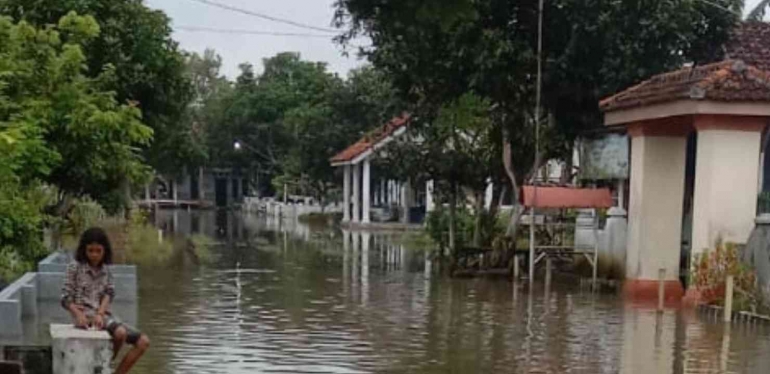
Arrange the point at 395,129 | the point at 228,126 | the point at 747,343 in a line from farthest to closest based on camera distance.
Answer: the point at 228,126 → the point at 395,129 → the point at 747,343

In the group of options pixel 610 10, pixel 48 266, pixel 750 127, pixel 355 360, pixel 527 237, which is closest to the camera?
pixel 355 360

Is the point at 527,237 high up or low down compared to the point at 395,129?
down

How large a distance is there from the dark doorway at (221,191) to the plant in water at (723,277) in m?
69.2

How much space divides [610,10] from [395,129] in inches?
469

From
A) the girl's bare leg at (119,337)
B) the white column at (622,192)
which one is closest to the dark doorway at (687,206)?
the white column at (622,192)

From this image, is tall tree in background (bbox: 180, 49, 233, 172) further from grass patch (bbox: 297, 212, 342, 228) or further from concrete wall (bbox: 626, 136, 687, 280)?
concrete wall (bbox: 626, 136, 687, 280)

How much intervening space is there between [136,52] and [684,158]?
501 inches

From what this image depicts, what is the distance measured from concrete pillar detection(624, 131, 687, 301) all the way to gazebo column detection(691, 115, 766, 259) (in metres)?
1.84

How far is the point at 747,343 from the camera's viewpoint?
15047 mm

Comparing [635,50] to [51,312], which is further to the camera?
[635,50]

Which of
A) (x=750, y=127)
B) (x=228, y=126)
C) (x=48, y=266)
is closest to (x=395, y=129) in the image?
(x=750, y=127)

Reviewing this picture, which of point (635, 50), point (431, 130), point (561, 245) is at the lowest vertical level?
point (561, 245)

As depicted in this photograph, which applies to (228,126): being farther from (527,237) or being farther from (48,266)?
(48,266)

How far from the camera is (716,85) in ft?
62.6
